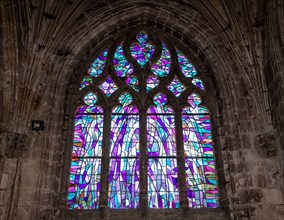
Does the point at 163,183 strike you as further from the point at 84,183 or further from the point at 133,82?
the point at 133,82

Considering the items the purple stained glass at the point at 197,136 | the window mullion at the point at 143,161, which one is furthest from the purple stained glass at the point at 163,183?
the purple stained glass at the point at 197,136

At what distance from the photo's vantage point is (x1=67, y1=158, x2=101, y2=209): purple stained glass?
25.9 ft

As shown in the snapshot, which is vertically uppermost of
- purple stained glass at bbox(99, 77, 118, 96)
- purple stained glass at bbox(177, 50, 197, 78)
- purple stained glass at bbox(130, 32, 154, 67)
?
purple stained glass at bbox(130, 32, 154, 67)

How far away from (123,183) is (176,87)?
2736mm

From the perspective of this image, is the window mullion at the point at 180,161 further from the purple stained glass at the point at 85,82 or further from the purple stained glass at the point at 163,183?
the purple stained glass at the point at 85,82

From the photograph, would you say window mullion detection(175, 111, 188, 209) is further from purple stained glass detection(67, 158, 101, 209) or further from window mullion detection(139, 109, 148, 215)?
purple stained glass detection(67, 158, 101, 209)

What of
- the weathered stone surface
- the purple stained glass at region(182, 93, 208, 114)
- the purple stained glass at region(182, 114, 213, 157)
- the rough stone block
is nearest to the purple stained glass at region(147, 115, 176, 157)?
the purple stained glass at region(182, 114, 213, 157)

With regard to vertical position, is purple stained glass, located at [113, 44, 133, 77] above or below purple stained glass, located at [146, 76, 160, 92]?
above

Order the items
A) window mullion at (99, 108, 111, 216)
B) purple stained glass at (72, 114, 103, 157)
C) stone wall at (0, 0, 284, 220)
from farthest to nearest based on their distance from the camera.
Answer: purple stained glass at (72, 114, 103, 157) → window mullion at (99, 108, 111, 216) → stone wall at (0, 0, 284, 220)

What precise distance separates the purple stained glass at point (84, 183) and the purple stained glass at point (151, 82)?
2165mm

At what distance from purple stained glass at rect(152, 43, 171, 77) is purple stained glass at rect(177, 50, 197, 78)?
28 centimetres

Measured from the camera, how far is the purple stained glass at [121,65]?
953 centimetres

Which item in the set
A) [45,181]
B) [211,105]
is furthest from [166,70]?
[45,181]

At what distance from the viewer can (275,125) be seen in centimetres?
764
